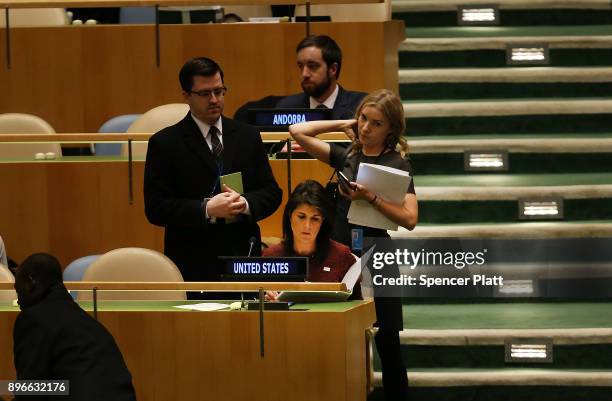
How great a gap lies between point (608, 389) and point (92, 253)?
2.33 meters

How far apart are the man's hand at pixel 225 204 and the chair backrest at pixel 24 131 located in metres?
1.58

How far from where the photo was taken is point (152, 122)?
6668 mm

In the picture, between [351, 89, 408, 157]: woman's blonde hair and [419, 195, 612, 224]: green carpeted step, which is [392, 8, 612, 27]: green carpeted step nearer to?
[419, 195, 612, 224]: green carpeted step

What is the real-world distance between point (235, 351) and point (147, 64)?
288 cm

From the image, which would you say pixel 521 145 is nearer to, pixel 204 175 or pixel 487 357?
pixel 487 357

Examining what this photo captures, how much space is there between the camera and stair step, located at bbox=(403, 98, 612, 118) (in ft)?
25.0

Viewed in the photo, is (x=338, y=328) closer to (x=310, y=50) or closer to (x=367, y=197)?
(x=367, y=197)

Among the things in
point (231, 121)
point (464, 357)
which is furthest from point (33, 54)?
point (464, 357)

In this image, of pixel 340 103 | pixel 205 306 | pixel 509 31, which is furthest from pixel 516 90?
pixel 205 306

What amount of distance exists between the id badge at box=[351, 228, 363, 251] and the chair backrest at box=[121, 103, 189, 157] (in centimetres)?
136

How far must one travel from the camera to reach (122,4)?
7.38 metres

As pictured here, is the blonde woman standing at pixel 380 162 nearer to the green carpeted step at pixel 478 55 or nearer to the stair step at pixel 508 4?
the green carpeted step at pixel 478 55

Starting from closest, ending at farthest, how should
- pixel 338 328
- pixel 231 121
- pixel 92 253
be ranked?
pixel 338 328, pixel 231 121, pixel 92 253

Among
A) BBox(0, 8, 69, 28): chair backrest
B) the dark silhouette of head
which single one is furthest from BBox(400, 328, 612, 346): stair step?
BBox(0, 8, 69, 28): chair backrest
